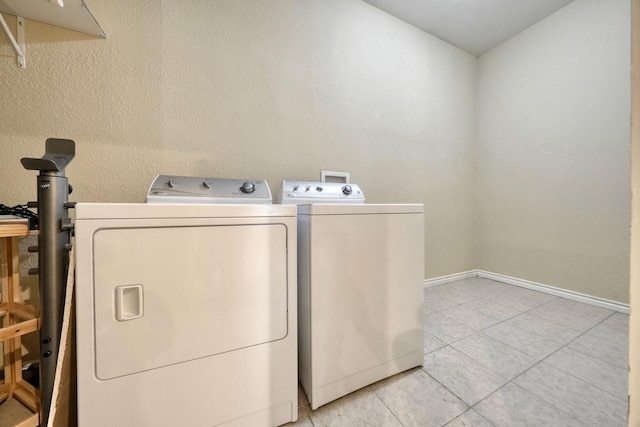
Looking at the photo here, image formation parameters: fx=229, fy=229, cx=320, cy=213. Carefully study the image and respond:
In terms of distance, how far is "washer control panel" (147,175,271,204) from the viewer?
1.07 metres

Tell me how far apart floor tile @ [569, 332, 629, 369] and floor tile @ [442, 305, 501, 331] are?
40 centimetres

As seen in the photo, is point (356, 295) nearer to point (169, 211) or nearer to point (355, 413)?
point (355, 413)

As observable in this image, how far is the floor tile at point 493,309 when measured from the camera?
1.77 metres

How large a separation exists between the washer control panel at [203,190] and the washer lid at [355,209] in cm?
33

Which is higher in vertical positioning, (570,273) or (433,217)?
(433,217)

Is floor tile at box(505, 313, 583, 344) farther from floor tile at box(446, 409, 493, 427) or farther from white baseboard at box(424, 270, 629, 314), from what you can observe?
floor tile at box(446, 409, 493, 427)

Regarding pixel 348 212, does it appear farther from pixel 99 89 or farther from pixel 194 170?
pixel 99 89

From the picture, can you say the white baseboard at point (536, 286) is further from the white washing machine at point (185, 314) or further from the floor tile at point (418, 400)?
the white washing machine at point (185, 314)

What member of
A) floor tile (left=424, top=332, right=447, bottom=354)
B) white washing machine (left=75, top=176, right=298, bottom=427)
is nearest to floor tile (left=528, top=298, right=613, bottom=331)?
floor tile (left=424, top=332, right=447, bottom=354)

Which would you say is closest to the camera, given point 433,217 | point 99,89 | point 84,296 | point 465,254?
point 84,296

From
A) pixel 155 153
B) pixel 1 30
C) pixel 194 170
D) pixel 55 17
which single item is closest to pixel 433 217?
pixel 194 170

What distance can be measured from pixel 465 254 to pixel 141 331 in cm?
295

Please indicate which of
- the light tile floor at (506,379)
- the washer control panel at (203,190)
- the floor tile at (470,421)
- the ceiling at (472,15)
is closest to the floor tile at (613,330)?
the light tile floor at (506,379)

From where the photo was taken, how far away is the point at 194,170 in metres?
1.44
